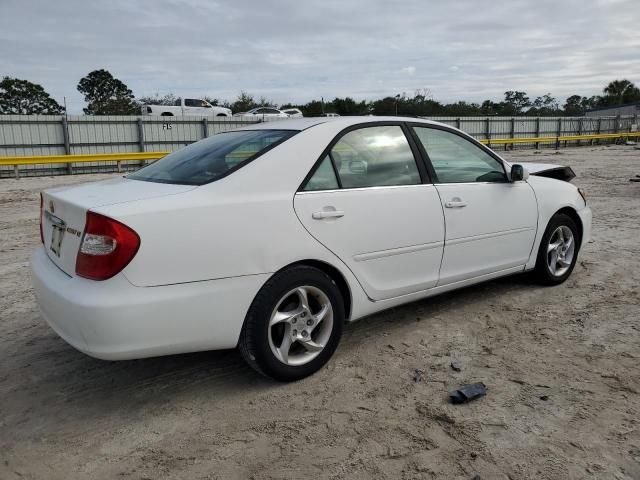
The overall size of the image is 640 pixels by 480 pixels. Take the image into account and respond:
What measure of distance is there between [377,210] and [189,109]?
29.0m

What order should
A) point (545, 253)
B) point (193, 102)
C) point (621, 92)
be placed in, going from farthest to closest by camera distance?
point (621, 92)
point (193, 102)
point (545, 253)

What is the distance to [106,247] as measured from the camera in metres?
2.57

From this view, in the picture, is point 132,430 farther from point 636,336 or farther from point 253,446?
point 636,336

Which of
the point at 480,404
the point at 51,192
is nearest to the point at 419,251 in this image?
the point at 480,404

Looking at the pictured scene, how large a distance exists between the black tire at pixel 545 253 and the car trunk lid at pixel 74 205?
124 inches

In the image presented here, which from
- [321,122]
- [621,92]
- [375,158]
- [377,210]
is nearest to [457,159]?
[375,158]

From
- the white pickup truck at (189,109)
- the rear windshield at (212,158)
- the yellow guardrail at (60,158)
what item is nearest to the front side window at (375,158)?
the rear windshield at (212,158)

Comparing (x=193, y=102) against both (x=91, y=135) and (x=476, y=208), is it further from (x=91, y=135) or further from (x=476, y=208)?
(x=476, y=208)

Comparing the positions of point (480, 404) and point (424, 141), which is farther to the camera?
point (424, 141)

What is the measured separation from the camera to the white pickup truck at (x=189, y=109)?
2955cm

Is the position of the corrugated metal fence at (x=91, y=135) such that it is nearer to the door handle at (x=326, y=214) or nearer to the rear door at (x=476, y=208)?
the rear door at (x=476, y=208)

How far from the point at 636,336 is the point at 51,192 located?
3.96 metres

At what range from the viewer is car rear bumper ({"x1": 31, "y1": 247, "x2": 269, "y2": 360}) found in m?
2.54

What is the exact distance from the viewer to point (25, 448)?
255 centimetres
